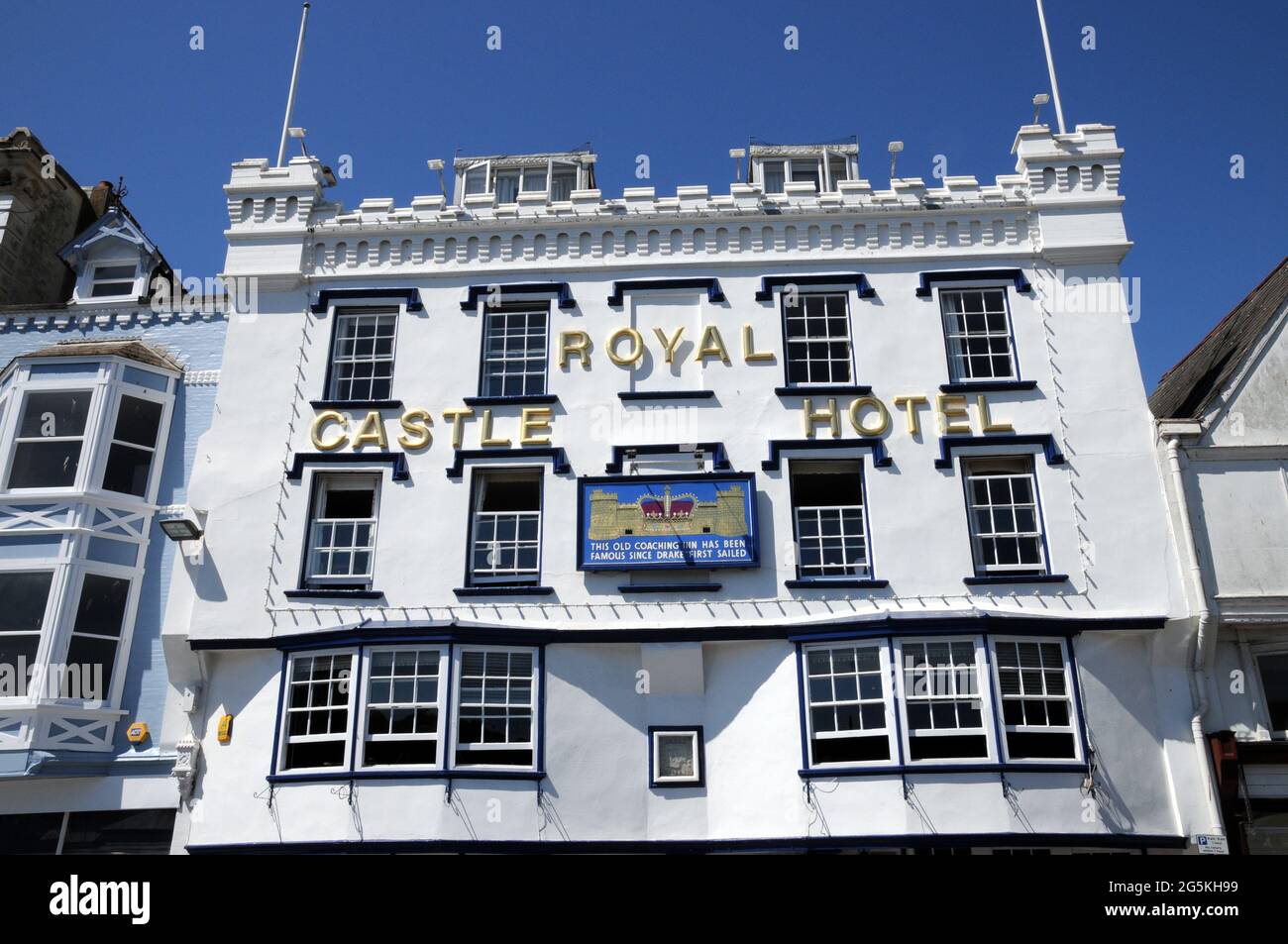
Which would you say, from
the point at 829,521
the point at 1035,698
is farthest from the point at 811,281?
the point at 1035,698

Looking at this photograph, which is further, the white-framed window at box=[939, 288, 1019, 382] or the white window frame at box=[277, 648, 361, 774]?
the white-framed window at box=[939, 288, 1019, 382]

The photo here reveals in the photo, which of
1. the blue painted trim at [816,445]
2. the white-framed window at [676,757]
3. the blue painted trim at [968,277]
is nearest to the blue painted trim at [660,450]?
the blue painted trim at [816,445]

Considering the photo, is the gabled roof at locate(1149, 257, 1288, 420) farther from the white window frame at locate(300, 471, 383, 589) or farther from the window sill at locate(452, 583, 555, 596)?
the white window frame at locate(300, 471, 383, 589)

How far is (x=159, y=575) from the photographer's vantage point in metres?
20.1

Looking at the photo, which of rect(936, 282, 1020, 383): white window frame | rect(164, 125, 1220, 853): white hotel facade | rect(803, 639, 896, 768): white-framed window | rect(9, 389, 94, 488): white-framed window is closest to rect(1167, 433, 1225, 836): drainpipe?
rect(164, 125, 1220, 853): white hotel facade

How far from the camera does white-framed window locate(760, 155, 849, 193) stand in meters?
24.2

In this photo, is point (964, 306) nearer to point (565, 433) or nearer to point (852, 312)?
point (852, 312)

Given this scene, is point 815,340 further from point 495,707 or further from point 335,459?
point 335,459

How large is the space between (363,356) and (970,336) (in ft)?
37.9

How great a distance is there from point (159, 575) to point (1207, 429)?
18889 mm

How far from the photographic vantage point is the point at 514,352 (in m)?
20.9

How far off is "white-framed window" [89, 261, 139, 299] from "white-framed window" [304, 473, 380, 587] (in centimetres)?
767

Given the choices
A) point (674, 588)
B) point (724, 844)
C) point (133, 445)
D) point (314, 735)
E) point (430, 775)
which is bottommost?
point (724, 844)

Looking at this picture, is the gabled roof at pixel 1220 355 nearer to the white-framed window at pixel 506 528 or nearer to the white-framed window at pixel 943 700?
the white-framed window at pixel 943 700
